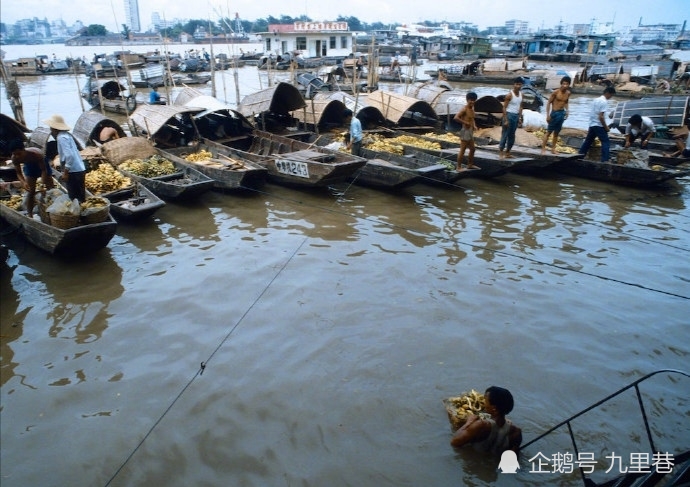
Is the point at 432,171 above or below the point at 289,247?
above

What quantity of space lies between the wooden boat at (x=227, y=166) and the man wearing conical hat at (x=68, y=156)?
2404mm

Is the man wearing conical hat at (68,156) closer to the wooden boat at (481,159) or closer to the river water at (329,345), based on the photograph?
the river water at (329,345)

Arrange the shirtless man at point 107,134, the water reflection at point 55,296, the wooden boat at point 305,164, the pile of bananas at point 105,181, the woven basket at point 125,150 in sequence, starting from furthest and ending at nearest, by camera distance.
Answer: the shirtless man at point 107,134, the woven basket at point 125,150, the wooden boat at point 305,164, the pile of bananas at point 105,181, the water reflection at point 55,296

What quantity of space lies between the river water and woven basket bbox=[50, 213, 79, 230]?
67cm

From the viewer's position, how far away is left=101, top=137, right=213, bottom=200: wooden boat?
8539mm

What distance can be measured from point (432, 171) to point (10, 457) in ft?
25.6

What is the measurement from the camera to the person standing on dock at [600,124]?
9930 mm

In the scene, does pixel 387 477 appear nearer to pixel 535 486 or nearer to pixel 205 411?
pixel 535 486

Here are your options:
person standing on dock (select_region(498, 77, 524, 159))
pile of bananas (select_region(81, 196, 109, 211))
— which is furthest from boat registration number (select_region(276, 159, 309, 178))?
person standing on dock (select_region(498, 77, 524, 159))

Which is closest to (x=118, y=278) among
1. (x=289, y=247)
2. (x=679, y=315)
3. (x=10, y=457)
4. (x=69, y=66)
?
(x=289, y=247)

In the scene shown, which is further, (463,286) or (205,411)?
(463,286)

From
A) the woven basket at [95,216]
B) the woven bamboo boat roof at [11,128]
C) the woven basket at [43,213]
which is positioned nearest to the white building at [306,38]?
the woven bamboo boat roof at [11,128]

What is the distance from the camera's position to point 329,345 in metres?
4.95

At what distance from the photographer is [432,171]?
913 centimetres
